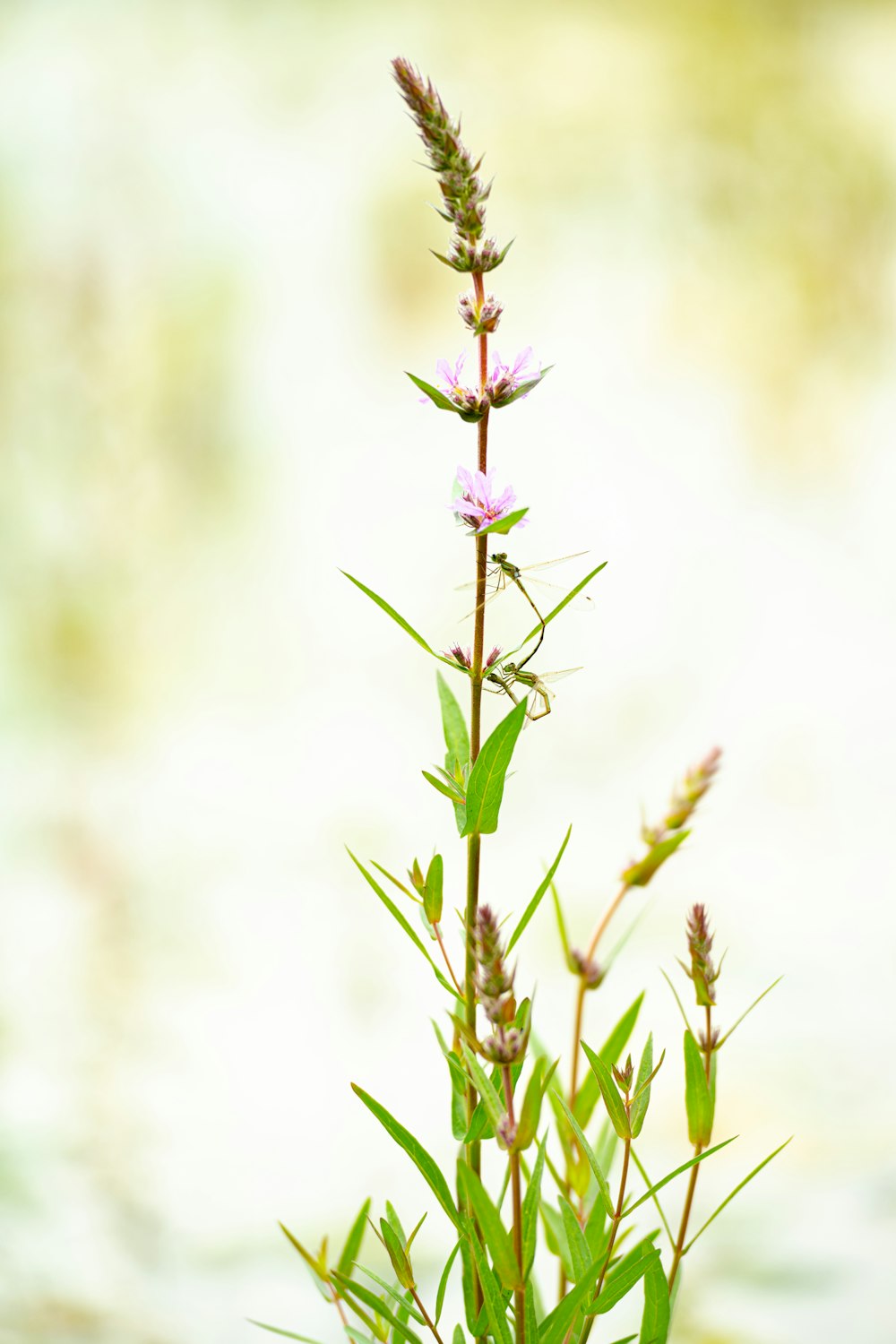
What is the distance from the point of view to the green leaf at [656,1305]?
0.46 m

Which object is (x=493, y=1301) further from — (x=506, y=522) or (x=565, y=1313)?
(x=506, y=522)

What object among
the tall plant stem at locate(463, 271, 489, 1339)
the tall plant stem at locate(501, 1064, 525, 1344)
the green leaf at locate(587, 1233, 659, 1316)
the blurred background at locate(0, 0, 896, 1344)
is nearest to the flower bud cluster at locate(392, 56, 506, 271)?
the tall plant stem at locate(463, 271, 489, 1339)

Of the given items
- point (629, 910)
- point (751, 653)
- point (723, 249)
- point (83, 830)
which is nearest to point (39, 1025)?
point (83, 830)

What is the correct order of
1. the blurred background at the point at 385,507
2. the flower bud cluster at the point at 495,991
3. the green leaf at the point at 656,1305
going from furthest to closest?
the blurred background at the point at 385,507 → the green leaf at the point at 656,1305 → the flower bud cluster at the point at 495,991

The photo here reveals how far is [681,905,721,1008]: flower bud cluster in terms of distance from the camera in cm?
44

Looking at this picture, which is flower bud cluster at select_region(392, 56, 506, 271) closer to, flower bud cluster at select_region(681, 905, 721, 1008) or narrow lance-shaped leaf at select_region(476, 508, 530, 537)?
narrow lance-shaped leaf at select_region(476, 508, 530, 537)

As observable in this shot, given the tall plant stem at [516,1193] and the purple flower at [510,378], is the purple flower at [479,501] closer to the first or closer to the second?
the purple flower at [510,378]

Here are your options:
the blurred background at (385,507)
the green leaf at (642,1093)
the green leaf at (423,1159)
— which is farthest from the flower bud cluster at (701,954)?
the blurred background at (385,507)

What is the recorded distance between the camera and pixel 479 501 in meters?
0.41

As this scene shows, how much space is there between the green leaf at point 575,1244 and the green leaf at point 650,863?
5.6 inches

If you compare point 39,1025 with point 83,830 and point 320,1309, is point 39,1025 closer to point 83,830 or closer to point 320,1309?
point 83,830

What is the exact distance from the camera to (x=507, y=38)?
129 cm

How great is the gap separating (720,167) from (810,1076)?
3.33 ft

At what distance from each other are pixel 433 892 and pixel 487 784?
0.21 feet
